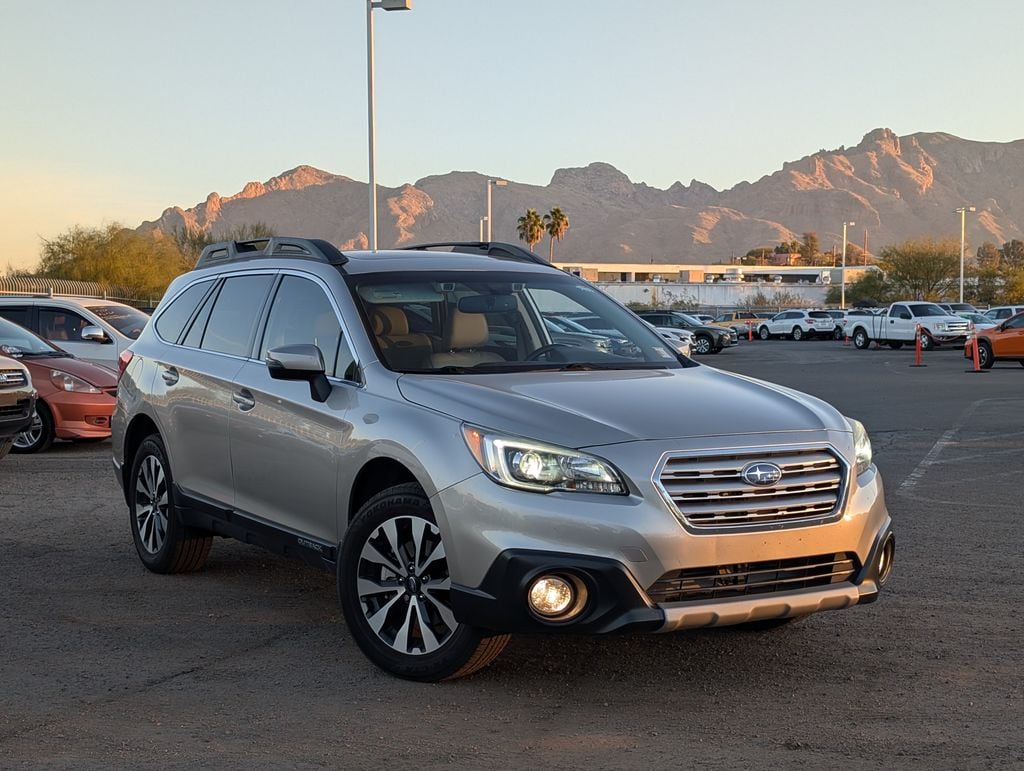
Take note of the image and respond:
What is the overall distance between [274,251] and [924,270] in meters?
88.3

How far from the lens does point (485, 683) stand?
5414 mm

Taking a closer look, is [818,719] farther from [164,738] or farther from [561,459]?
[164,738]

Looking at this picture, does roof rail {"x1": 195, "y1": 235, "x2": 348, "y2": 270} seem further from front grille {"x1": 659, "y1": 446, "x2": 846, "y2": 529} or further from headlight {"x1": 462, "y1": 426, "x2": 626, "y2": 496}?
front grille {"x1": 659, "y1": 446, "x2": 846, "y2": 529}

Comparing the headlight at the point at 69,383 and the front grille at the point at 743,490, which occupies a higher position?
the front grille at the point at 743,490

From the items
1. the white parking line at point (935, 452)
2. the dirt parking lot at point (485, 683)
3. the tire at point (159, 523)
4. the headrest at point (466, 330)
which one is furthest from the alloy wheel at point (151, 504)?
the white parking line at point (935, 452)

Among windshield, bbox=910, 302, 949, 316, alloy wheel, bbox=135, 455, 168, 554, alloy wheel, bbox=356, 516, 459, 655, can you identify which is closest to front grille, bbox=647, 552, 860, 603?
alloy wheel, bbox=356, 516, 459, 655

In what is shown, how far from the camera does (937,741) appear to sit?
184 inches

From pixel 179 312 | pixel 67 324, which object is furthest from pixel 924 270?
pixel 179 312

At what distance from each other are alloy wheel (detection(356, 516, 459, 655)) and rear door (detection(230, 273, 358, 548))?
0.45 meters

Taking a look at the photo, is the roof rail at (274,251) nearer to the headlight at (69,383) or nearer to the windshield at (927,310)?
the headlight at (69,383)

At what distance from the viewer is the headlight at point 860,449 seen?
5.49 meters

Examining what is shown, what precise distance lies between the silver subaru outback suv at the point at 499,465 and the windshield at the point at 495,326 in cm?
1

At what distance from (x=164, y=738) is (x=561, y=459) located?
1803 mm

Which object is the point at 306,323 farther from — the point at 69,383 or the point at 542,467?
the point at 69,383
